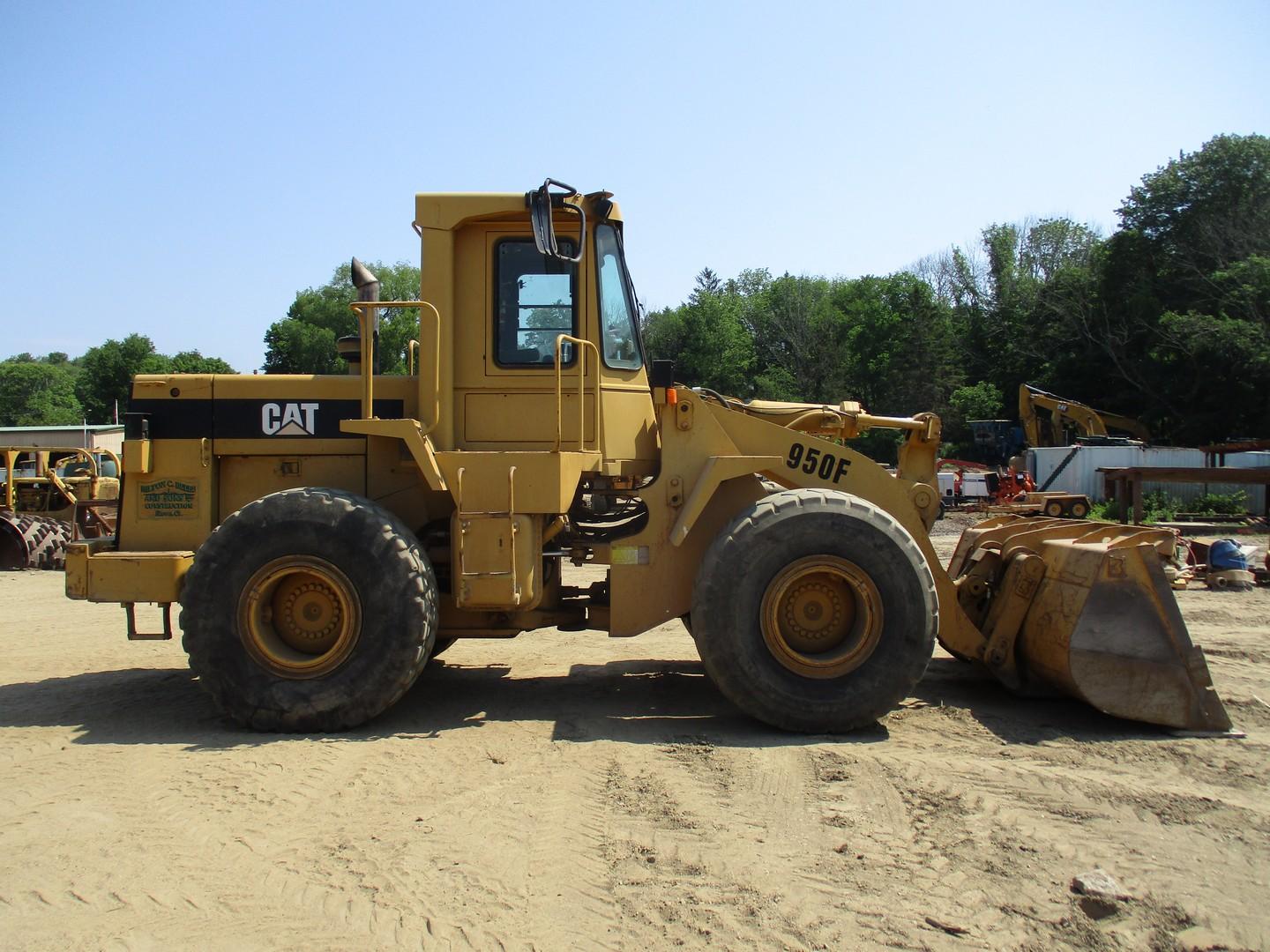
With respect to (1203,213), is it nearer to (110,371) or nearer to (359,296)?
(359,296)

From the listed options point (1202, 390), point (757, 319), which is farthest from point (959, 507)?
point (757, 319)

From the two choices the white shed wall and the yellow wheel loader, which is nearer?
the yellow wheel loader

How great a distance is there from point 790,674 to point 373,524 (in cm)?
262

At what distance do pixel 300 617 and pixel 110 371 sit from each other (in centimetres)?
6610

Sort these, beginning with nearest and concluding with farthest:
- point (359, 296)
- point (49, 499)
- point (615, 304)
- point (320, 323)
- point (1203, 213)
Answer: point (615, 304), point (359, 296), point (49, 499), point (1203, 213), point (320, 323)

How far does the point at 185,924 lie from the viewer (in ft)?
11.4

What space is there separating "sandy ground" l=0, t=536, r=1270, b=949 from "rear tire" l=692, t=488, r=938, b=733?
24 centimetres

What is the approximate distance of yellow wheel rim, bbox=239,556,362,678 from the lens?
5.69m

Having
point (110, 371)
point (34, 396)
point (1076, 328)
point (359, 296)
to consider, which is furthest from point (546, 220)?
point (34, 396)

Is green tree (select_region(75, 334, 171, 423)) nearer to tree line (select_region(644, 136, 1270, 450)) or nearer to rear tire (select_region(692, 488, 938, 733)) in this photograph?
tree line (select_region(644, 136, 1270, 450))

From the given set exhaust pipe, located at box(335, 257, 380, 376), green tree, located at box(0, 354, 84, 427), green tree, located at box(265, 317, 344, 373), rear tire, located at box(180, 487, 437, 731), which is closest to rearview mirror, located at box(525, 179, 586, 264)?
exhaust pipe, located at box(335, 257, 380, 376)

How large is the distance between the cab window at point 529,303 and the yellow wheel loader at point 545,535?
0.05 ft

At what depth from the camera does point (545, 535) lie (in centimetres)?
616

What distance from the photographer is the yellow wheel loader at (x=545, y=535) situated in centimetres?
567
